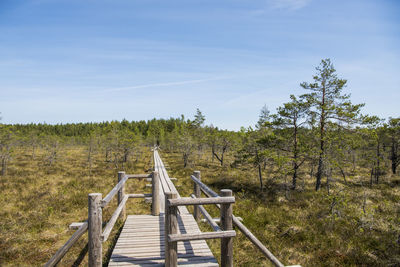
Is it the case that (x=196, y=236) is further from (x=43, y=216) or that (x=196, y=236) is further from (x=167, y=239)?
(x=43, y=216)

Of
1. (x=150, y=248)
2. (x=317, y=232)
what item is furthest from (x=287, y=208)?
(x=150, y=248)

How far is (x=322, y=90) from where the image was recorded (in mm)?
16578

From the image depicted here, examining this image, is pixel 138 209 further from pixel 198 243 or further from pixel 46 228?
pixel 198 243

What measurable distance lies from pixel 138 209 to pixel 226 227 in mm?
6666

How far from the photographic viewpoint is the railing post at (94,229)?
4.16 meters

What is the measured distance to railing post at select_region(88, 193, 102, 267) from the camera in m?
4.16

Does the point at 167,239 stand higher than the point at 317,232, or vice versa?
the point at 167,239

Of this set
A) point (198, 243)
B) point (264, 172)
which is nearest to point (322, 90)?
point (264, 172)

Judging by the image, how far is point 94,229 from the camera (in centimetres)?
417

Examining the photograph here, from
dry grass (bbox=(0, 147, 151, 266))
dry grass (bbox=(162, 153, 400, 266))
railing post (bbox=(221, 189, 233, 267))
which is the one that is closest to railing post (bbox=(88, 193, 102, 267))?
dry grass (bbox=(0, 147, 151, 266))

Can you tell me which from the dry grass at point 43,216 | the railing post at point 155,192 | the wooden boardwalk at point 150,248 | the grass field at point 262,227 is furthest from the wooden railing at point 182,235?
the railing post at point 155,192

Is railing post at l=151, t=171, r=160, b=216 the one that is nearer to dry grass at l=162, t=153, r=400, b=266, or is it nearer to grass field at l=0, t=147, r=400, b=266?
grass field at l=0, t=147, r=400, b=266

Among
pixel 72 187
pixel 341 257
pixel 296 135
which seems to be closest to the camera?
pixel 341 257

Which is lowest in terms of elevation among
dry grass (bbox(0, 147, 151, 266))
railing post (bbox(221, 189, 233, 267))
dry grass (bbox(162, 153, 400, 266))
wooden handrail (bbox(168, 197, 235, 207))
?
dry grass (bbox(162, 153, 400, 266))
